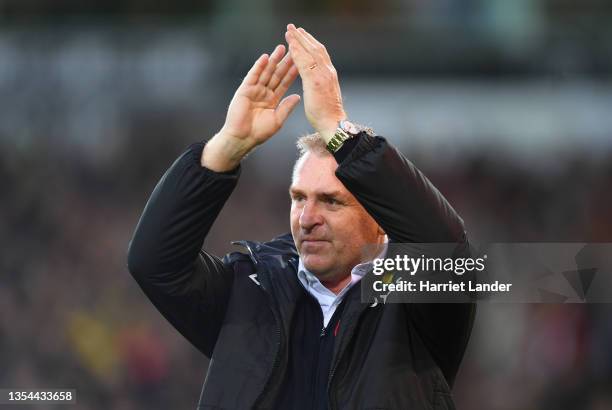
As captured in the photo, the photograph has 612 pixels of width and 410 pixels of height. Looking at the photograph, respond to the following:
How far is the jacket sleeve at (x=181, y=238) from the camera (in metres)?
2.80

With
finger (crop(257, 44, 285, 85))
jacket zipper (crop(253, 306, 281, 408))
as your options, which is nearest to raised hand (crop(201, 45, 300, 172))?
finger (crop(257, 44, 285, 85))

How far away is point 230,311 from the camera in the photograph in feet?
9.64

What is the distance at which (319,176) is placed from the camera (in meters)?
2.99

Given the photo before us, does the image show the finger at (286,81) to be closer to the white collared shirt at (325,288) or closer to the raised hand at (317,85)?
the raised hand at (317,85)

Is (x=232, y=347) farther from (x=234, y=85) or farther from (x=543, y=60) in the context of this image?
(x=543, y=60)

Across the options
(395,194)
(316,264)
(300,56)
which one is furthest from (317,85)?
(316,264)

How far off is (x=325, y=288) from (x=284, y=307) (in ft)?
0.47

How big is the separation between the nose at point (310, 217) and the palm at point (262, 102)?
0.23 metres

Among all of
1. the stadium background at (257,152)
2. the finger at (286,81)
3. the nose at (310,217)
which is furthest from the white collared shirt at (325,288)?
the stadium background at (257,152)

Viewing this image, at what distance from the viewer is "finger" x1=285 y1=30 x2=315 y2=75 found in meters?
2.82

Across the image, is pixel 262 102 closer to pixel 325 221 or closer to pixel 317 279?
pixel 325 221

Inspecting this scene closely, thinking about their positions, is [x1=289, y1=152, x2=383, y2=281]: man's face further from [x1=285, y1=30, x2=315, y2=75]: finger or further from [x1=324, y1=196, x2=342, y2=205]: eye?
[x1=285, y1=30, x2=315, y2=75]: finger

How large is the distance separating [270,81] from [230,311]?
0.61 meters

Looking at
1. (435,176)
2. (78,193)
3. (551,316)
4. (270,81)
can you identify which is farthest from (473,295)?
(78,193)
